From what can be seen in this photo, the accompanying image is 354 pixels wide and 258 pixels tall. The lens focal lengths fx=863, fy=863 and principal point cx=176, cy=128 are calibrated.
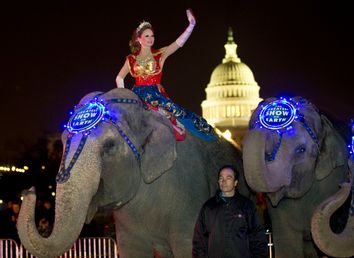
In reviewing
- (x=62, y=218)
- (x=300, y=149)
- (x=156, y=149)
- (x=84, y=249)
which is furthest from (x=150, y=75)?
(x=84, y=249)

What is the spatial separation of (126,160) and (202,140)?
4.50 feet

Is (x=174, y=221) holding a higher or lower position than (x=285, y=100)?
lower

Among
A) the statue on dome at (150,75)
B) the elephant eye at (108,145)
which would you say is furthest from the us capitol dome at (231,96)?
the elephant eye at (108,145)

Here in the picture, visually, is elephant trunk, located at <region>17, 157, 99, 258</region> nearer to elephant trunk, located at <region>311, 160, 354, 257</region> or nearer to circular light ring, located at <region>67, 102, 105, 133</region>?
circular light ring, located at <region>67, 102, 105, 133</region>

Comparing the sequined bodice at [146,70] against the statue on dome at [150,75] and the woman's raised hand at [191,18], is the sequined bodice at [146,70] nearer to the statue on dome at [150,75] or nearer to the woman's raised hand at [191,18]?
the statue on dome at [150,75]

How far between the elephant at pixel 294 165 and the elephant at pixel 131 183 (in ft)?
2.02

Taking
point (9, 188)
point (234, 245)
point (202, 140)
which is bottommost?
point (234, 245)

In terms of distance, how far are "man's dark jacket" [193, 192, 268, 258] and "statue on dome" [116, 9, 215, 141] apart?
2.00 meters

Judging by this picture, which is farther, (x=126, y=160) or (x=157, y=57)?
(x=157, y=57)

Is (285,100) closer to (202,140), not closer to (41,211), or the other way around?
(202,140)

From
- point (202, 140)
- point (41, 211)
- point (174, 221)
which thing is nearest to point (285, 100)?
point (202, 140)

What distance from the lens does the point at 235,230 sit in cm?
680

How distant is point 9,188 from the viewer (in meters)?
42.7

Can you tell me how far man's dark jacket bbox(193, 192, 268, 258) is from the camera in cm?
680
